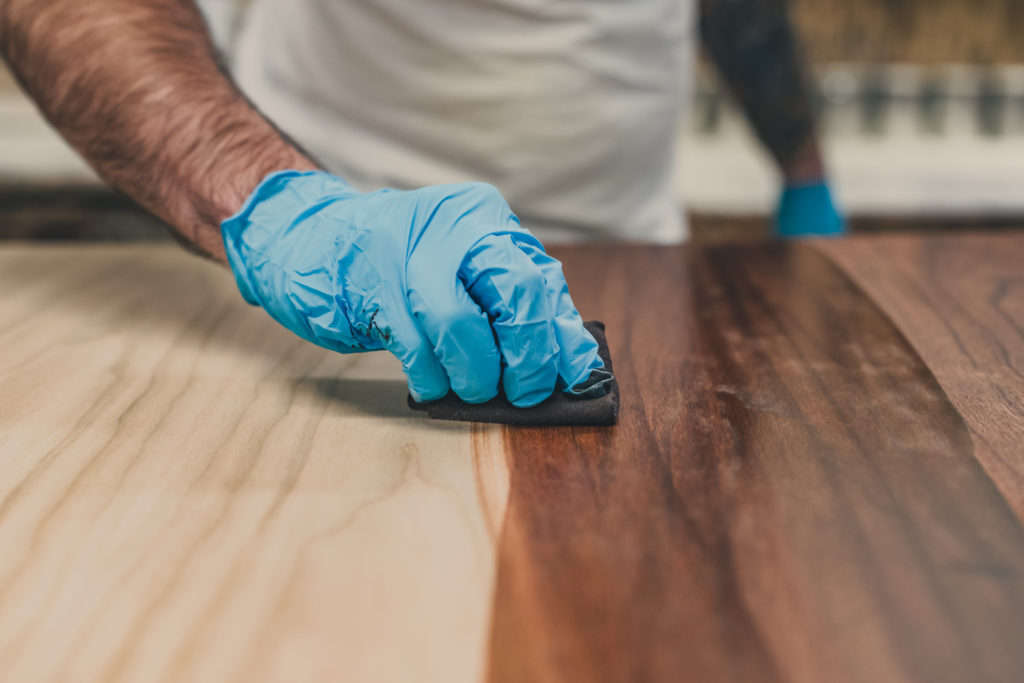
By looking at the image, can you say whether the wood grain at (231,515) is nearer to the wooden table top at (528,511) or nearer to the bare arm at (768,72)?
the wooden table top at (528,511)

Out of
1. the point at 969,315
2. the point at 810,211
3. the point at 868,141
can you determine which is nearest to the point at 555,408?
the point at 969,315

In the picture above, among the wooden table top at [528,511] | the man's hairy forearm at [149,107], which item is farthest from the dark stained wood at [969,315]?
the man's hairy forearm at [149,107]

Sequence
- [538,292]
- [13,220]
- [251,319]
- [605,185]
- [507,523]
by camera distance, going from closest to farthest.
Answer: [507,523]
[538,292]
[251,319]
[605,185]
[13,220]

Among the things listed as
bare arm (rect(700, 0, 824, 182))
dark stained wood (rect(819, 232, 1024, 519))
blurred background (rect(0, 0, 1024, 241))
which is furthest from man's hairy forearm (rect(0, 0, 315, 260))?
blurred background (rect(0, 0, 1024, 241))

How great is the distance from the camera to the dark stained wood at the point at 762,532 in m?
0.37

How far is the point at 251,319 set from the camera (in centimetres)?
83

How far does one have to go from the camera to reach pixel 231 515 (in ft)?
1.57

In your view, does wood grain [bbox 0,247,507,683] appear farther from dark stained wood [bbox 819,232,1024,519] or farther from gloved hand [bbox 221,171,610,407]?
dark stained wood [bbox 819,232,1024,519]

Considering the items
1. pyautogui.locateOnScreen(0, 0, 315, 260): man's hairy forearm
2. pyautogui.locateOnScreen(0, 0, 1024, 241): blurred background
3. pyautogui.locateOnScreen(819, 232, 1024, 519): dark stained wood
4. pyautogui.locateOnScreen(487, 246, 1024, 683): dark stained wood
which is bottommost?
pyautogui.locateOnScreen(0, 0, 1024, 241): blurred background

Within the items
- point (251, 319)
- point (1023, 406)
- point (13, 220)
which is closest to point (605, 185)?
point (251, 319)

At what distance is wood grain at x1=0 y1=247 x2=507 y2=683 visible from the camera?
0.38 m

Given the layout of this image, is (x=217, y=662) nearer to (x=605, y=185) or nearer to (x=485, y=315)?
(x=485, y=315)

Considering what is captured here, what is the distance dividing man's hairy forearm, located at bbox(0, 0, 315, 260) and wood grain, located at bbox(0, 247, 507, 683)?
5.8 inches

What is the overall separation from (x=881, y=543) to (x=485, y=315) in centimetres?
30
